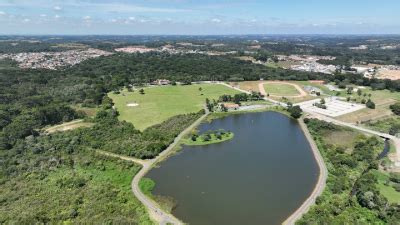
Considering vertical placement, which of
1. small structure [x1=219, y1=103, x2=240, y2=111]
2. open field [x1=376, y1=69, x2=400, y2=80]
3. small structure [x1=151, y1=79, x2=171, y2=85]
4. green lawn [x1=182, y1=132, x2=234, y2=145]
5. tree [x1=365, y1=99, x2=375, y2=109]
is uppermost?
open field [x1=376, y1=69, x2=400, y2=80]

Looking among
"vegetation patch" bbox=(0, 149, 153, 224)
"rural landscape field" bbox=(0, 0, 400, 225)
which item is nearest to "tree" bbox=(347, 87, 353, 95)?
"rural landscape field" bbox=(0, 0, 400, 225)

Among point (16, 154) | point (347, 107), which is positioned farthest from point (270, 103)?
point (16, 154)

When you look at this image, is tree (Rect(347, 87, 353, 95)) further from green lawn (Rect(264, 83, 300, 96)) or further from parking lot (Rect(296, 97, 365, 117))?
green lawn (Rect(264, 83, 300, 96))

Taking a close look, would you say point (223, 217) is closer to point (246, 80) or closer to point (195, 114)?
point (195, 114)

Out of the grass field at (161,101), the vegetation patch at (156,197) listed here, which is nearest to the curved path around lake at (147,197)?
the vegetation patch at (156,197)

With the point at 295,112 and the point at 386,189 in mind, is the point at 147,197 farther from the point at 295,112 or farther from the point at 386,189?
the point at 295,112

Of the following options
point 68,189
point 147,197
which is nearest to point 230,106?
point 147,197

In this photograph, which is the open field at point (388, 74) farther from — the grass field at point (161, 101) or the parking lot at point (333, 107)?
the grass field at point (161, 101)
